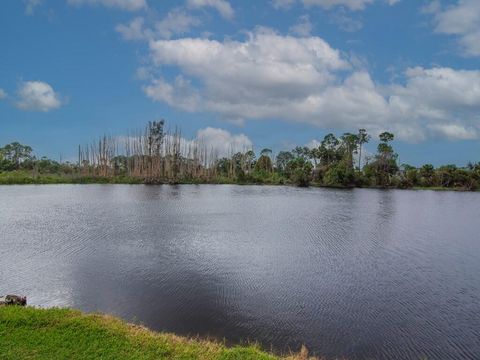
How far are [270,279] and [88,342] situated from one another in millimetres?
7288

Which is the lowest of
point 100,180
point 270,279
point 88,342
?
point 270,279

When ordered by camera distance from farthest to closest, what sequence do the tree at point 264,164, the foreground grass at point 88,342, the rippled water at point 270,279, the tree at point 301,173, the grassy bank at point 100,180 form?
the tree at point 264,164
the tree at point 301,173
the grassy bank at point 100,180
the rippled water at point 270,279
the foreground grass at point 88,342

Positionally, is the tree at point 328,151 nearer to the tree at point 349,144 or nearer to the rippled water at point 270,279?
the tree at point 349,144

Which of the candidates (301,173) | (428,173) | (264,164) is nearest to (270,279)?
(301,173)

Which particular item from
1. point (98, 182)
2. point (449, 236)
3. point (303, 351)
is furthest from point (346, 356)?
point (98, 182)

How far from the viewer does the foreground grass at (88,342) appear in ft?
21.5

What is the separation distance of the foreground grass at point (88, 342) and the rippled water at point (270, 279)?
1.77 meters

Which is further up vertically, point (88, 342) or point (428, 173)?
point (428, 173)

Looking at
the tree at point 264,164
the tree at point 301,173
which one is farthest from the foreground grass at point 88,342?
the tree at point 264,164

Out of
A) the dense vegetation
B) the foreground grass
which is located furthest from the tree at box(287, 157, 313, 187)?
the foreground grass

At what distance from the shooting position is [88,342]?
23.0ft

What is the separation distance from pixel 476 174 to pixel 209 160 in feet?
203

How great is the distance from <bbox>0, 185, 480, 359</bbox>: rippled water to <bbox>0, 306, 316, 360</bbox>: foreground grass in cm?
177

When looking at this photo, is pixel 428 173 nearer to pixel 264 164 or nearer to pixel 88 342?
pixel 264 164
